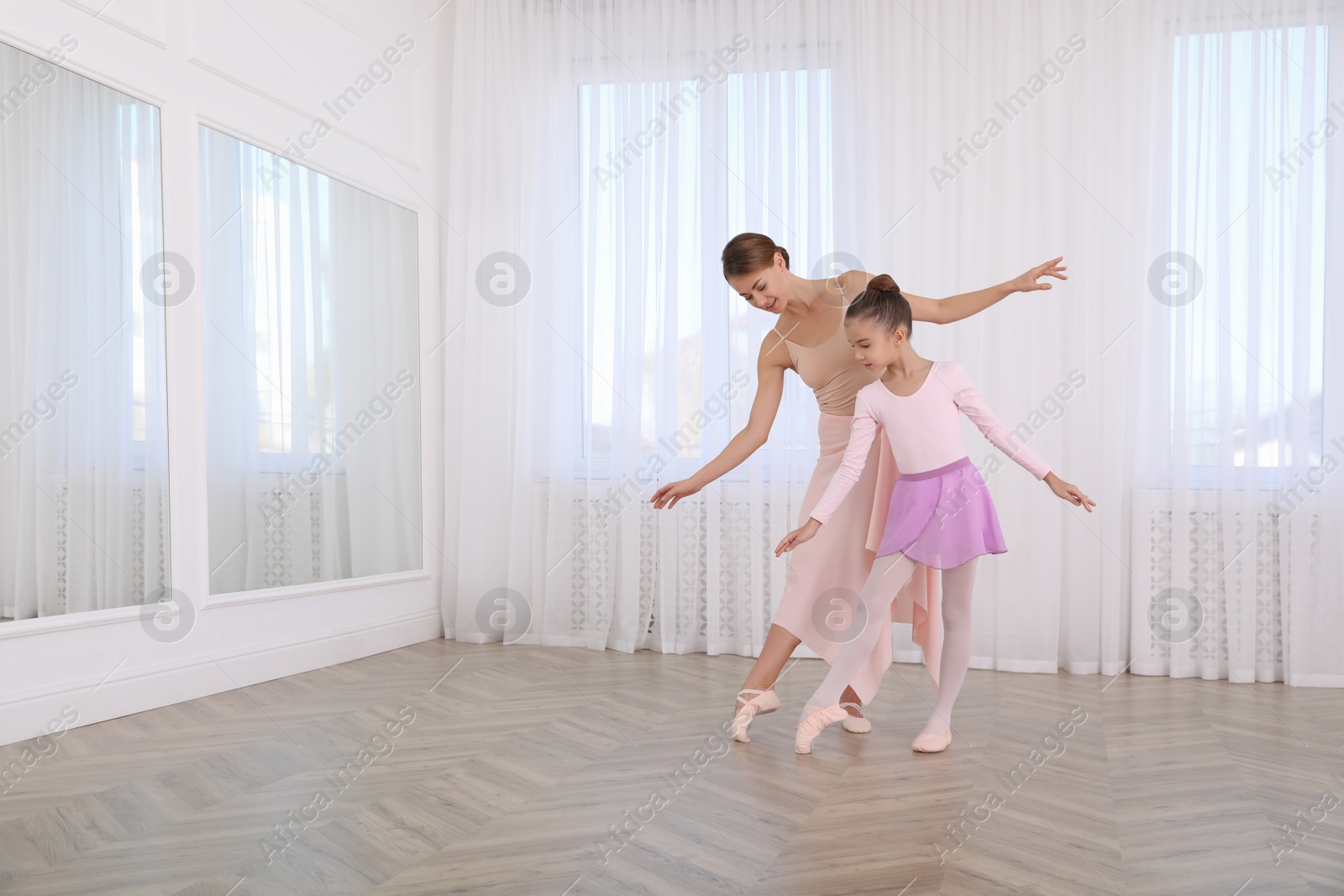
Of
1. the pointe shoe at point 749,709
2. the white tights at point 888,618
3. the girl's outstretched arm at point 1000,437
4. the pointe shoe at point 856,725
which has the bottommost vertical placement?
the pointe shoe at point 856,725

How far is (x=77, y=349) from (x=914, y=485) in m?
2.47

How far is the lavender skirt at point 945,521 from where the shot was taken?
2539mm

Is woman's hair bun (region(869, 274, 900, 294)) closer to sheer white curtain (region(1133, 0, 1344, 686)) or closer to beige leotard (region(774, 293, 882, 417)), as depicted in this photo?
beige leotard (region(774, 293, 882, 417))

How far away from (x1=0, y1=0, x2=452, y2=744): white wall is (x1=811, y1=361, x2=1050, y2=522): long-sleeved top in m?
2.15

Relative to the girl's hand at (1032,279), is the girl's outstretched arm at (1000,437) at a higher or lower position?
lower

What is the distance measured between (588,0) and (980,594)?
120 inches

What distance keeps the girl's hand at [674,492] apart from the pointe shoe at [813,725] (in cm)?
68

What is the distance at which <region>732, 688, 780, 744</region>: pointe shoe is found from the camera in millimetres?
2684

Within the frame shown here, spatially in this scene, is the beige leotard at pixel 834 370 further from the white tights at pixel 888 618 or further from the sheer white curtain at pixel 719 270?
the sheer white curtain at pixel 719 270

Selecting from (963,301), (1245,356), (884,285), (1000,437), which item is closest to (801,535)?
(1000,437)

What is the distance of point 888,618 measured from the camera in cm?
267

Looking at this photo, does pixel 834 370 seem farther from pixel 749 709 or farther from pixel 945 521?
pixel 749 709

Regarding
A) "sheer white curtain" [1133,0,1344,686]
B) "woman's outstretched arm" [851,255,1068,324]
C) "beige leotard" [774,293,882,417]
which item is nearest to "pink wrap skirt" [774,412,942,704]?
"beige leotard" [774,293,882,417]

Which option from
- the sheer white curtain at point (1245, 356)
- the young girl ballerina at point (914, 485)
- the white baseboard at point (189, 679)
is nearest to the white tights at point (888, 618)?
the young girl ballerina at point (914, 485)
